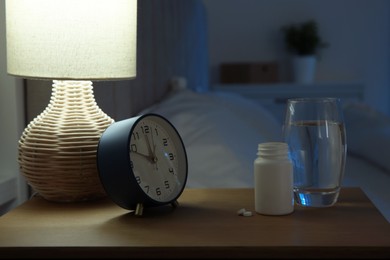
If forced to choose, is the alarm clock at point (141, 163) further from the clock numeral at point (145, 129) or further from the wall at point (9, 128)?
the wall at point (9, 128)

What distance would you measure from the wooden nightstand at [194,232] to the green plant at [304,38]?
10.3ft

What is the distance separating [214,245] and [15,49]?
438 mm

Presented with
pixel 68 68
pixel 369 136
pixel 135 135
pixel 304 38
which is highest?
pixel 304 38

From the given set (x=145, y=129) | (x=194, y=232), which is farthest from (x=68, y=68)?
(x=194, y=232)

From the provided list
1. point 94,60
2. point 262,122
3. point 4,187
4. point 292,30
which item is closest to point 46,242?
point 94,60

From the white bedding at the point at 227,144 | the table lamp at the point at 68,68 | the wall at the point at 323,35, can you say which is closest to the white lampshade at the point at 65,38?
the table lamp at the point at 68,68

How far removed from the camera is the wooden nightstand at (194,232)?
2.38 ft

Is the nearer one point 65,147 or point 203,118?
point 65,147

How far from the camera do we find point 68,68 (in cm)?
90

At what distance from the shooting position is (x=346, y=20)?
4.21 metres

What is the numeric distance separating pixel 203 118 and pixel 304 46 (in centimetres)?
261

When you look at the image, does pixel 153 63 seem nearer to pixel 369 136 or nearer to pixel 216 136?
pixel 216 136

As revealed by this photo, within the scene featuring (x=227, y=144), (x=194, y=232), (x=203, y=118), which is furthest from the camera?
(x=203, y=118)

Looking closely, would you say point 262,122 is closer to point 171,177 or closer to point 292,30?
point 171,177
